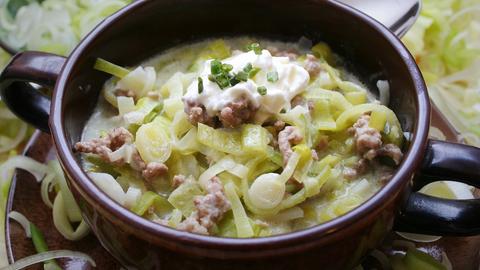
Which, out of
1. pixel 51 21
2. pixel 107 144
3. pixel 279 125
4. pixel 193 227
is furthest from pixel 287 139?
pixel 51 21

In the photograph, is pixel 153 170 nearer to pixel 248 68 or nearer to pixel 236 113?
pixel 236 113

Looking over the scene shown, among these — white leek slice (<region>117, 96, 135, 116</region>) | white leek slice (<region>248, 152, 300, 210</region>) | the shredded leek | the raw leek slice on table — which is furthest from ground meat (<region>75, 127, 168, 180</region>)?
the raw leek slice on table

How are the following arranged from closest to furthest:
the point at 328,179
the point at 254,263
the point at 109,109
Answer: the point at 254,263
the point at 328,179
the point at 109,109

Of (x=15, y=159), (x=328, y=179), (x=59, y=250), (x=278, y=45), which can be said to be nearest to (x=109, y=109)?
(x=15, y=159)

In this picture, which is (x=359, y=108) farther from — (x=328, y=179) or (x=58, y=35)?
(x=58, y=35)

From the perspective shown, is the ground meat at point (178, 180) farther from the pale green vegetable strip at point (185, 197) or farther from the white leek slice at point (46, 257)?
the white leek slice at point (46, 257)

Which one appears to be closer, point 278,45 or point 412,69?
point 412,69

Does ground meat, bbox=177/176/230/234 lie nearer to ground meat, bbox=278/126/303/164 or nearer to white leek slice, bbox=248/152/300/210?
white leek slice, bbox=248/152/300/210
